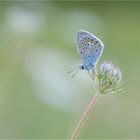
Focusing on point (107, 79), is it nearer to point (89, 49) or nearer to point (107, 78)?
point (107, 78)

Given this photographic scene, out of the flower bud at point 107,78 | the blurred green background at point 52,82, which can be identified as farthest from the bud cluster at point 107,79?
the blurred green background at point 52,82

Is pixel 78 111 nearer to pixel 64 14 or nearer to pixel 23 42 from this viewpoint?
pixel 23 42

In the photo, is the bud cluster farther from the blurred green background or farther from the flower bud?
the blurred green background

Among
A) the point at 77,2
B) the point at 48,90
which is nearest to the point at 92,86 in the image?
the point at 48,90

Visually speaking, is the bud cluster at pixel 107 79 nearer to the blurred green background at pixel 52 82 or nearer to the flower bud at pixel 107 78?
the flower bud at pixel 107 78

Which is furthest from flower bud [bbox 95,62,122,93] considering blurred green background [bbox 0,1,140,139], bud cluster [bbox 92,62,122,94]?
blurred green background [bbox 0,1,140,139]

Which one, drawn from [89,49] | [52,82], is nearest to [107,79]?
[89,49]
